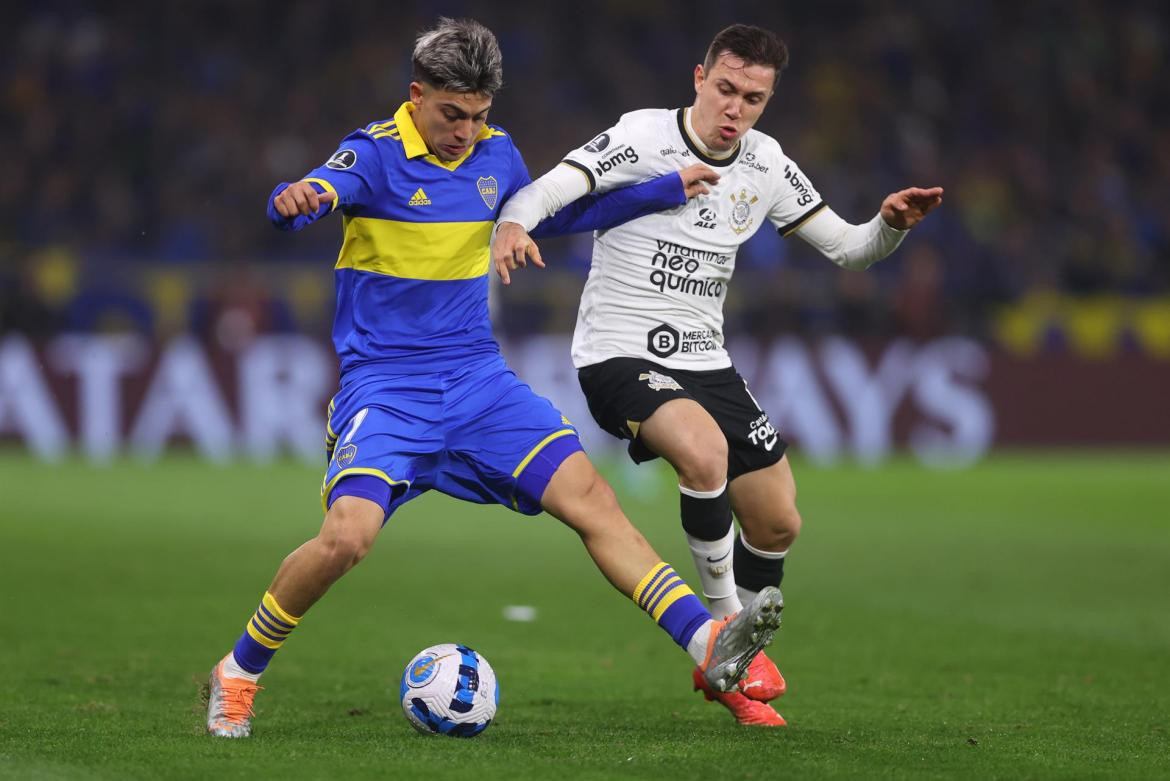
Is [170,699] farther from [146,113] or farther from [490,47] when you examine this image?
[146,113]

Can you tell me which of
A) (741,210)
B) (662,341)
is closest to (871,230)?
(741,210)

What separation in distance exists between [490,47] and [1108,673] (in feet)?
12.9

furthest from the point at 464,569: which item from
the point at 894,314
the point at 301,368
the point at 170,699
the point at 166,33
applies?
the point at 166,33

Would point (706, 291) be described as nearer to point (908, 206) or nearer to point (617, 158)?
point (617, 158)

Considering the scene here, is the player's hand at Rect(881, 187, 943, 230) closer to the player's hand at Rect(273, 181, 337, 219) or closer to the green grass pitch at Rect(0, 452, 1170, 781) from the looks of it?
the green grass pitch at Rect(0, 452, 1170, 781)

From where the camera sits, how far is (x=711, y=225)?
654 centimetres

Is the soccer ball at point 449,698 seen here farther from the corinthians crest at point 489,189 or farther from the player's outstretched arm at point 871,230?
the player's outstretched arm at point 871,230

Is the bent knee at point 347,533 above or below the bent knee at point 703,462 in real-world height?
below

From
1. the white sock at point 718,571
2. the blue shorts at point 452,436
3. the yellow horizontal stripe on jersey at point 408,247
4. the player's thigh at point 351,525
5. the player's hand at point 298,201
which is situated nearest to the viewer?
the player's hand at point 298,201

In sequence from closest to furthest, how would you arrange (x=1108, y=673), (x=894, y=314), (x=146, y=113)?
(x=1108, y=673) → (x=894, y=314) → (x=146, y=113)

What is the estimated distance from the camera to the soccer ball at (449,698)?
5.47m

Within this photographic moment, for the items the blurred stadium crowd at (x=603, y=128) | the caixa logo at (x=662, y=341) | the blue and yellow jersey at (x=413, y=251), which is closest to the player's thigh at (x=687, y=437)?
the caixa logo at (x=662, y=341)

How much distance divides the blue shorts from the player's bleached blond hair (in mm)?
1000

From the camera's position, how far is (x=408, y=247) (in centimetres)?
572
